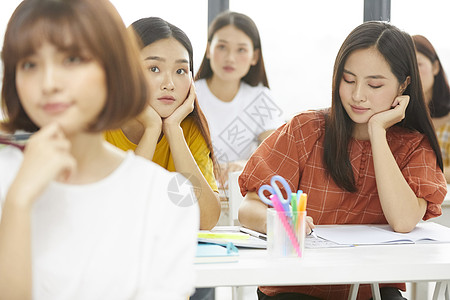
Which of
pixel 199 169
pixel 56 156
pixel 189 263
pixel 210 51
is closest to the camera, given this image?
pixel 56 156

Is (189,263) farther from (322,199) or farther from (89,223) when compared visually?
(322,199)

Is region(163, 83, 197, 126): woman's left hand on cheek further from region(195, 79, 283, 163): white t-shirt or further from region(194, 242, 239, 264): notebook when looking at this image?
region(195, 79, 283, 163): white t-shirt

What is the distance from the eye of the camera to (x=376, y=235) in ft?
5.91

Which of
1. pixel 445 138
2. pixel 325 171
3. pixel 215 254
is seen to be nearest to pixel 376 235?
pixel 325 171

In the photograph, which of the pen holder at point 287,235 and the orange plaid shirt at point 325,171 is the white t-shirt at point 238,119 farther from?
the pen holder at point 287,235

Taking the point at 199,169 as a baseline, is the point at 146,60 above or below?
above

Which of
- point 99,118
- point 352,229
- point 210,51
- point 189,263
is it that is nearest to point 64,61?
point 99,118

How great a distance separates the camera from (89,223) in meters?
1.01

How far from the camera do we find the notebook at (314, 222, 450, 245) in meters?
1.72

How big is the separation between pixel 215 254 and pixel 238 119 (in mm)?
2981

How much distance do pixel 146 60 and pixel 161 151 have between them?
30 centimetres

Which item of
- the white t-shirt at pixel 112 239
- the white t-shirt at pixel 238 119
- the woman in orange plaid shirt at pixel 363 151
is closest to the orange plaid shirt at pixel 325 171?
the woman in orange plaid shirt at pixel 363 151

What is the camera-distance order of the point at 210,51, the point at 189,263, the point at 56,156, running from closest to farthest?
the point at 56,156
the point at 189,263
the point at 210,51

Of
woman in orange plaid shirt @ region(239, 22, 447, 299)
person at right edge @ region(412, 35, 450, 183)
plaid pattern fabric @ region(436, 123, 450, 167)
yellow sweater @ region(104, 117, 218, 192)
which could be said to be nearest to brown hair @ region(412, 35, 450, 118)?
person at right edge @ region(412, 35, 450, 183)
